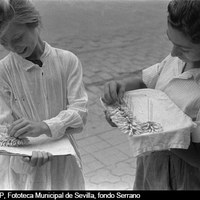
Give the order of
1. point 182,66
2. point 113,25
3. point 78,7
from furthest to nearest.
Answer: point 78,7 < point 113,25 < point 182,66

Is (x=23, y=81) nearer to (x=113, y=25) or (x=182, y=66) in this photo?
(x=182, y=66)

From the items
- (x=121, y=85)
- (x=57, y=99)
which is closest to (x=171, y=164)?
(x=121, y=85)

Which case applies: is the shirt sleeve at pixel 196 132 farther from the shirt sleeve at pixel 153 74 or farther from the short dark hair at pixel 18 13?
the short dark hair at pixel 18 13

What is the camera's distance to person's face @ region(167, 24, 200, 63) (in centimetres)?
147

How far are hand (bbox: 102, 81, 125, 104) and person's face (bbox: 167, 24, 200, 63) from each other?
29 cm

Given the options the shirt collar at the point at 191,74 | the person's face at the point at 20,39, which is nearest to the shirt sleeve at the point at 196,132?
the shirt collar at the point at 191,74

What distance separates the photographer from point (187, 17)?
141cm

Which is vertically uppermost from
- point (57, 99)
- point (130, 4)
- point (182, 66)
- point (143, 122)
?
point (182, 66)

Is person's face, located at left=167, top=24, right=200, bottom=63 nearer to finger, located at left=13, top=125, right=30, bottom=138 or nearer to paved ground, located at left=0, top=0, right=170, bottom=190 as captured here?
finger, located at left=13, top=125, right=30, bottom=138

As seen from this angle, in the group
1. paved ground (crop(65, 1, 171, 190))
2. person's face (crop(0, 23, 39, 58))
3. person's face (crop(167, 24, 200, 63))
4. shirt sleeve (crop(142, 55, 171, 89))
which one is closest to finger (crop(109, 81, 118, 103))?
shirt sleeve (crop(142, 55, 171, 89))

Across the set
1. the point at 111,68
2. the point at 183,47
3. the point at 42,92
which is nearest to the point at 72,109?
the point at 42,92

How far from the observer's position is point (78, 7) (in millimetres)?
9312

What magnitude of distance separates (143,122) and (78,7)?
8.15 metres

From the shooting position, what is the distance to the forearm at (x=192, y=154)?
1555mm
